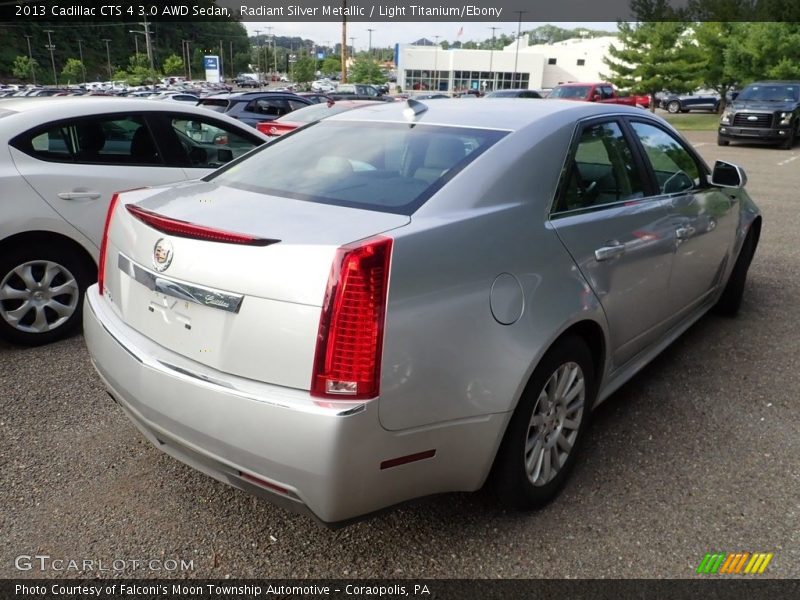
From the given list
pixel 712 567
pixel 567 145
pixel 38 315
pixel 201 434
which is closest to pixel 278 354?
pixel 201 434

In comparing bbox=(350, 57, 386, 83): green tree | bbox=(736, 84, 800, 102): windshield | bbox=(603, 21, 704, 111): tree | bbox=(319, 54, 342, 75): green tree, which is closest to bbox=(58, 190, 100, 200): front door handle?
bbox=(736, 84, 800, 102): windshield

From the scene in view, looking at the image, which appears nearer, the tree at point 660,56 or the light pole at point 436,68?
the tree at point 660,56

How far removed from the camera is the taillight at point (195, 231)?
2107 mm

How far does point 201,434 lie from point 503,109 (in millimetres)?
2004

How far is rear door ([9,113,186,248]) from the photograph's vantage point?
4.26 m

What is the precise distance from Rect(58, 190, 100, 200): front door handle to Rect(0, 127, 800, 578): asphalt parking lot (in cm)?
117

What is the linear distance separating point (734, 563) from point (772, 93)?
72.7 feet

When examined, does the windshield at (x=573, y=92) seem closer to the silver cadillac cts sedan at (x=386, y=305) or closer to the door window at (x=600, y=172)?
the door window at (x=600, y=172)

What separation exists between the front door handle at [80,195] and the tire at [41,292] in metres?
0.32

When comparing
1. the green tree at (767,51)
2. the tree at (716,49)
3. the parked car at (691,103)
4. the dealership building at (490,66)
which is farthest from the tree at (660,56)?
the dealership building at (490,66)

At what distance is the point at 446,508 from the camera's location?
2742mm

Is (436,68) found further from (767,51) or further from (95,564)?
(95,564)

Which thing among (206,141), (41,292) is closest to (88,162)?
(41,292)

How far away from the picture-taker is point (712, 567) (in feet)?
8.00
